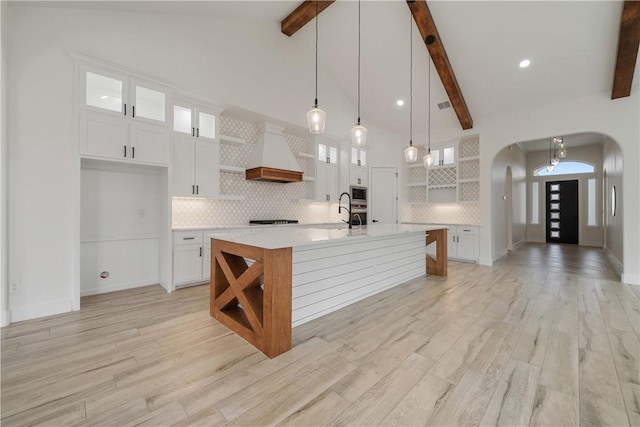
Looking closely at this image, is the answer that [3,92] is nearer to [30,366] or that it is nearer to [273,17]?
[30,366]

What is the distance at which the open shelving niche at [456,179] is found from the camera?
250 inches

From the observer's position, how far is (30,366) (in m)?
1.92

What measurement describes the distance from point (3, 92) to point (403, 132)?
7.03 m

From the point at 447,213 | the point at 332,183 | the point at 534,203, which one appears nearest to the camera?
the point at 332,183

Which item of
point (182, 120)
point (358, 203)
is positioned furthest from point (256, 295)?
point (358, 203)

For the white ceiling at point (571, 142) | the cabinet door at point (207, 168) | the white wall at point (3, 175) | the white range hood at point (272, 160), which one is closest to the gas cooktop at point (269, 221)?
the white range hood at point (272, 160)

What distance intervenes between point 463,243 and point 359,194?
260 cm

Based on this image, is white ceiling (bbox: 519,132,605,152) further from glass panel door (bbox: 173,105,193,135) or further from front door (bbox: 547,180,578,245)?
glass panel door (bbox: 173,105,193,135)

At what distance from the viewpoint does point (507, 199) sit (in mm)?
7945

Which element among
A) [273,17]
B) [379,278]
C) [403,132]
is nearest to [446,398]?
[379,278]

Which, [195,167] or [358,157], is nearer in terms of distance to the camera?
[195,167]

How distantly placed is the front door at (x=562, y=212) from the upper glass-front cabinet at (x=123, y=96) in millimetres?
11989

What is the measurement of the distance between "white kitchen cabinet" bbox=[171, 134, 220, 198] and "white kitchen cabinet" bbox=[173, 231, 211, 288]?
622mm

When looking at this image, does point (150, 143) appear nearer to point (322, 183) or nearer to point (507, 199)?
point (322, 183)
